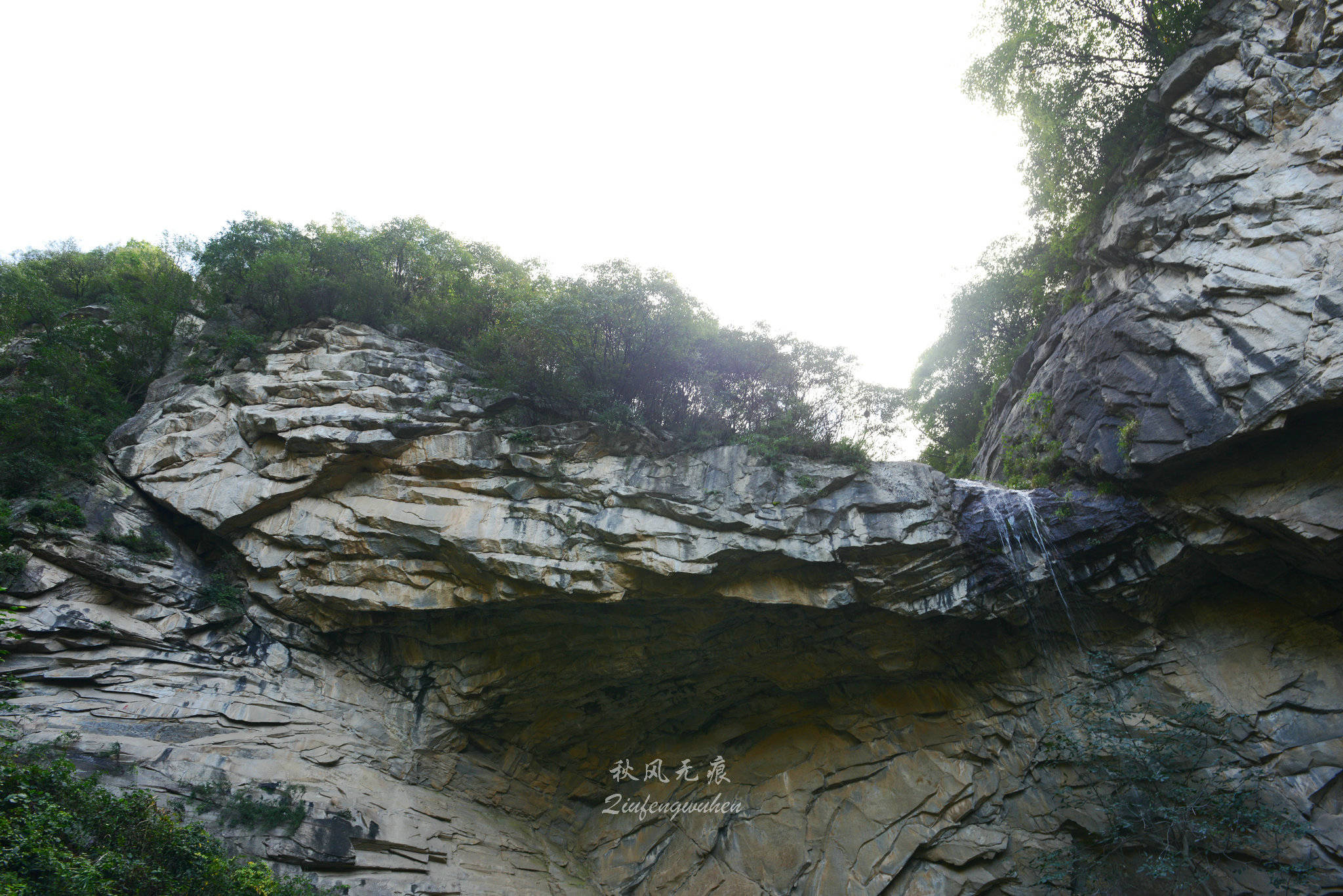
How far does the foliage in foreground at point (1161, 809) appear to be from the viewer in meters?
8.63

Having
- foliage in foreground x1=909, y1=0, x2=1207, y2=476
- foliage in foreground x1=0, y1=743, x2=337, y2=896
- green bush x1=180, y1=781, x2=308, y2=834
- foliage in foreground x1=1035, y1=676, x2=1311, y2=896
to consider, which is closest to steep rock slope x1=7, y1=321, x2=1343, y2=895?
green bush x1=180, y1=781, x2=308, y2=834

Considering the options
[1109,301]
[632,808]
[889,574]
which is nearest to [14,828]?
[632,808]

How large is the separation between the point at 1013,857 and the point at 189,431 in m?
16.6

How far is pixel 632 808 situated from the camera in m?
13.5

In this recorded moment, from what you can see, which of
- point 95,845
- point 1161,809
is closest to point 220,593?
point 95,845

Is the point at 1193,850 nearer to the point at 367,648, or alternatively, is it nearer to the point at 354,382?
the point at 367,648

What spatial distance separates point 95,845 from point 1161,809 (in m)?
13.1

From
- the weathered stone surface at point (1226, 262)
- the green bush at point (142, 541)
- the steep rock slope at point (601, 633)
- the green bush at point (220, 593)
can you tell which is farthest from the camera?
the green bush at point (220, 593)

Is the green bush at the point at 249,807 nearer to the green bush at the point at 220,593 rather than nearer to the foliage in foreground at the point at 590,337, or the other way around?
the green bush at the point at 220,593

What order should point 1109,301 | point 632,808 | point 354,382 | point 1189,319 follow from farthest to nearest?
1. point 632,808
2. point 354,382
3. point 1109,301
4. point 1189,319

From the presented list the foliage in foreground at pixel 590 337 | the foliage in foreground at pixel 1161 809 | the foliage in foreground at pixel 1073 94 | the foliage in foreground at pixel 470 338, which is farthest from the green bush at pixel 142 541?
the foliage in foreground at pixel 1073 94

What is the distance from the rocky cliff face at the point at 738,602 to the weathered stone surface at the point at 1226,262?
5cm

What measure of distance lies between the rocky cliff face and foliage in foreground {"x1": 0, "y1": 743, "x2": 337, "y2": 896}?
104cm

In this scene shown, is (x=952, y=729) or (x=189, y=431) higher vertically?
(x=189, y=431)
